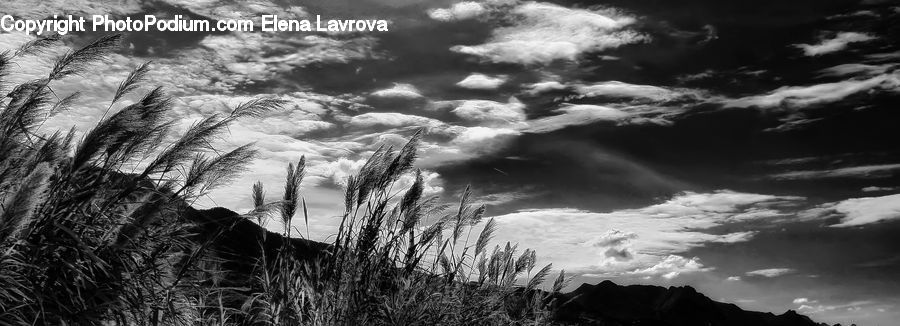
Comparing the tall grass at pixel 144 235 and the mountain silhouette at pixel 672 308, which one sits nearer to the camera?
the tall grass at pixel 144 235

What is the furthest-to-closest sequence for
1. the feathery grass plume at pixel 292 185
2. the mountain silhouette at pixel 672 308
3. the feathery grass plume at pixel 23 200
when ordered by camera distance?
the mountain silhouette at pixel 672 308 < the feathery grass plume at pixel 292 185 < the feathery grass plume at pixel 23 200

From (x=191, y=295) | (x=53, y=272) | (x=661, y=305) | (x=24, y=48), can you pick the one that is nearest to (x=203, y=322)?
(x=191, y=295)

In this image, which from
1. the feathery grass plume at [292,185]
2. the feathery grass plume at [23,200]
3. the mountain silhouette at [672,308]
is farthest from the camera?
the mountain silhouette at [672,308]

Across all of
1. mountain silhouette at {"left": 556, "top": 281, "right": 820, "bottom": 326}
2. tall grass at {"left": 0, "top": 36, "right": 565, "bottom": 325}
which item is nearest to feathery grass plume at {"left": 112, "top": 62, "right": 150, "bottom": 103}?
tall grass at {"left": 0, "top": 36, "right": 565, "bottom": 325}

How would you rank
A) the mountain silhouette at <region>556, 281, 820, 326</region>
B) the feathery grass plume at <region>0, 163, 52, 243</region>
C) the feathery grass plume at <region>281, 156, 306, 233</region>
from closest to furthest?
1. the feathery grass plume at <region>0, 163, 52, 243</region>
2. the feathery grass plume at <region>281, 156, 306, 233</region>
3. the mountain silhouette at <region>556, 281, 820, 326</region>

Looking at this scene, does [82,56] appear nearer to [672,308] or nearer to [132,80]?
[132,80]

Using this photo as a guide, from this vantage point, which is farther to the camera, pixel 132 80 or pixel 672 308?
pixel 672 308

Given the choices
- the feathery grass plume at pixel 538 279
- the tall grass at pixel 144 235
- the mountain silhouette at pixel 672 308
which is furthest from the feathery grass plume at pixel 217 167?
the mountain silhouette at pixel 672 308

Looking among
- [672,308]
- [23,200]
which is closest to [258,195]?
[23,200]

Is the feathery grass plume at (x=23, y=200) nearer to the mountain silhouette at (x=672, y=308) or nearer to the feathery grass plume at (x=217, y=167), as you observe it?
the feathery grass plume at (x=217, y=167)

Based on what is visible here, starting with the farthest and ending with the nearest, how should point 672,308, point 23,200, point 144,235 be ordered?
point 672,308
point 144,235
point 23,200

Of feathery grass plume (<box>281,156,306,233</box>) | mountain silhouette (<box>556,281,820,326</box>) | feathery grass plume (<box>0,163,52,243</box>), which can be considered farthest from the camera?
mountain silhouette (<box>556,281,820,326</box>)

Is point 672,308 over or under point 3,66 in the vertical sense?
under

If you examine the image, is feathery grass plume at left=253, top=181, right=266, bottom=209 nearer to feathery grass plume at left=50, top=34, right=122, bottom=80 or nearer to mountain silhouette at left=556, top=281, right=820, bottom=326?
feathery grass plume at left=50, top=34, right=122, bottom=80
